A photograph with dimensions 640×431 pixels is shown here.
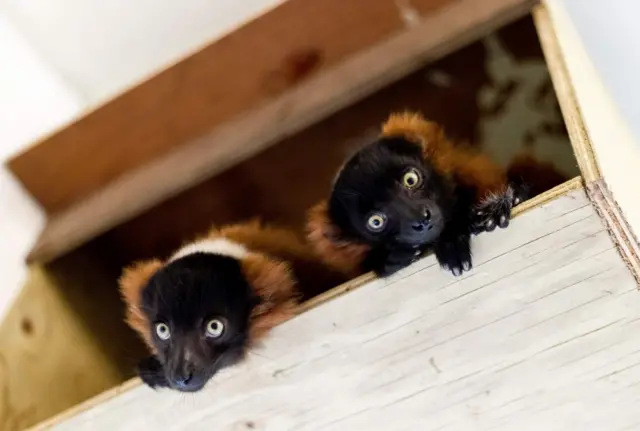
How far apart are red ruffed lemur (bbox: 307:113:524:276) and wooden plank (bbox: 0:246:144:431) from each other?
52 centimetres

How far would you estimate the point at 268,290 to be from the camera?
1033 millimetres

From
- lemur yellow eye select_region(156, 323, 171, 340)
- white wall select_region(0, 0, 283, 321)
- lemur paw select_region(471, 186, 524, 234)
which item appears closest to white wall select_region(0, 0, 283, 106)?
white wall select_region(0, 0, 283, 321)

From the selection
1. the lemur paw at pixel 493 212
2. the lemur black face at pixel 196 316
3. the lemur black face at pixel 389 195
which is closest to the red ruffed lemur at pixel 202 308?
the lemur black face at pixel 196 316

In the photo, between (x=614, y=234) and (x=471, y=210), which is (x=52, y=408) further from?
(x=614, y=234)

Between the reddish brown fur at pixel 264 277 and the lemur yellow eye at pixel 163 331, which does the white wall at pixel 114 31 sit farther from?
the lemur yellow eye at pixel 163 331

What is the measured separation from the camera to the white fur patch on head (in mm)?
1109

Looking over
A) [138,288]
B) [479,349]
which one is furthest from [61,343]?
[479,349]

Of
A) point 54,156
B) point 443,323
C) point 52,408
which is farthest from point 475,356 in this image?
point 54,156

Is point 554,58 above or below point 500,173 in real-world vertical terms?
above

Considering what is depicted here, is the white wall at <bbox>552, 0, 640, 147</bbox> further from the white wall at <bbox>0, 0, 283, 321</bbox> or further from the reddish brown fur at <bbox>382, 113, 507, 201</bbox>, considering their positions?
the white wall at <bbox>0, 0, 283, 321</bbox>

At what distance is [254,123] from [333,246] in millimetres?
362

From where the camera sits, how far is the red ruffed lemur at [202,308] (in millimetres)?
967

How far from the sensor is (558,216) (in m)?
0.79

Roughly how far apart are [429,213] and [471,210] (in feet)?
0.18
